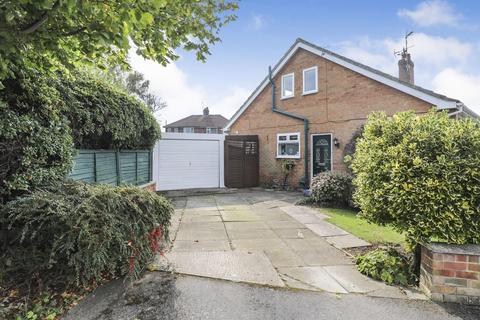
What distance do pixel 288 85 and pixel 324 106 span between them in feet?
7.59

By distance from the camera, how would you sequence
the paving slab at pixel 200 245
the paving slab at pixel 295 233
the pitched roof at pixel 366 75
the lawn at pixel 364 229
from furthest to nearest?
the pitched roof at pixel 366 75, the paving slab at pixel 295 233, the lawn at pixel 364 229, the paving slab at pixel 200 245

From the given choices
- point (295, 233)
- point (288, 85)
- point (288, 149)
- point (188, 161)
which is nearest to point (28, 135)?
point (295, 233)

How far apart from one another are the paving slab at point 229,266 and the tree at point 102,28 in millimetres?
2700

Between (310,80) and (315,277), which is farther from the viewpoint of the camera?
(310,80)

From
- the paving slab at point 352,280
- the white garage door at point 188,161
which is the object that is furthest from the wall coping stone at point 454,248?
the white garage door at point 188,161

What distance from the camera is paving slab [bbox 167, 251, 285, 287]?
3.15m

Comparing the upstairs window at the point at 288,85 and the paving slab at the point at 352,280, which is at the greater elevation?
the upstairs window at the point at 288,85

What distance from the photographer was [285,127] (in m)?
11.6

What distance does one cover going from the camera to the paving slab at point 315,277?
2.99 metres

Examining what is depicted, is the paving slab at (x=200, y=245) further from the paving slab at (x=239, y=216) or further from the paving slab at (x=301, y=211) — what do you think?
the paving slab at (x=301, y=211)

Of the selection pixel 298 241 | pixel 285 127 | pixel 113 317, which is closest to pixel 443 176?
pixel 298 241

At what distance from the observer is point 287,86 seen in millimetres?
11836

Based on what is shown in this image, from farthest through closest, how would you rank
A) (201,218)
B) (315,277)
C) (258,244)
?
(201,218), (258,244), (315,277)

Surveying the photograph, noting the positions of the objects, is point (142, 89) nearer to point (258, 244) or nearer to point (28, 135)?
point (28, 135)
